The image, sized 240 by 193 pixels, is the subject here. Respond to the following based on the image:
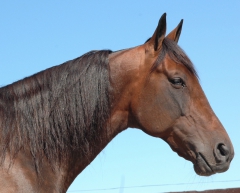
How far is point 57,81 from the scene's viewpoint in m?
5.41

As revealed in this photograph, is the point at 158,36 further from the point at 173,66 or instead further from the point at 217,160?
the point at 217,160

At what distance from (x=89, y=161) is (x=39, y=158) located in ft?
1.95

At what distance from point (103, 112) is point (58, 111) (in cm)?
47

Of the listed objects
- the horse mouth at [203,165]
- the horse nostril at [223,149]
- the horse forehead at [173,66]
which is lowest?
the horse mouth at [203,165]

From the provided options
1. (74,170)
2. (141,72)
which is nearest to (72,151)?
(74,170)

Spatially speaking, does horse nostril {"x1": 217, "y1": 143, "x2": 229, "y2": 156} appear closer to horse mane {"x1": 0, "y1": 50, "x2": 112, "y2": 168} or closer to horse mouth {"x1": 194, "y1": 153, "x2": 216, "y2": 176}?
horse mouth {"x1": 194, "y1": 153, "x2": 216, "y2": 176}

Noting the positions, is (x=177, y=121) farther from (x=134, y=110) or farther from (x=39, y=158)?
(x=39, y=158)

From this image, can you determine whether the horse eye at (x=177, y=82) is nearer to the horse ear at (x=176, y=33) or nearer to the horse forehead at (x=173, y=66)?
the horse forehead at (x=173, y=66)

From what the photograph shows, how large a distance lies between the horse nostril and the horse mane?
3.96 ft

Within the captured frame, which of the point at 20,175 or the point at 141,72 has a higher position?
the point at 141,72

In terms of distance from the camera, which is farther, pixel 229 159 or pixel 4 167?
pixel 229 159

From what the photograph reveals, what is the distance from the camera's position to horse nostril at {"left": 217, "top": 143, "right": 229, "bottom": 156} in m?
5.39

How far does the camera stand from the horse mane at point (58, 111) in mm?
5156

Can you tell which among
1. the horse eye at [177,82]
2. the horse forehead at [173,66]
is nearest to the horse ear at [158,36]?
the horse forehead at [173,66]
